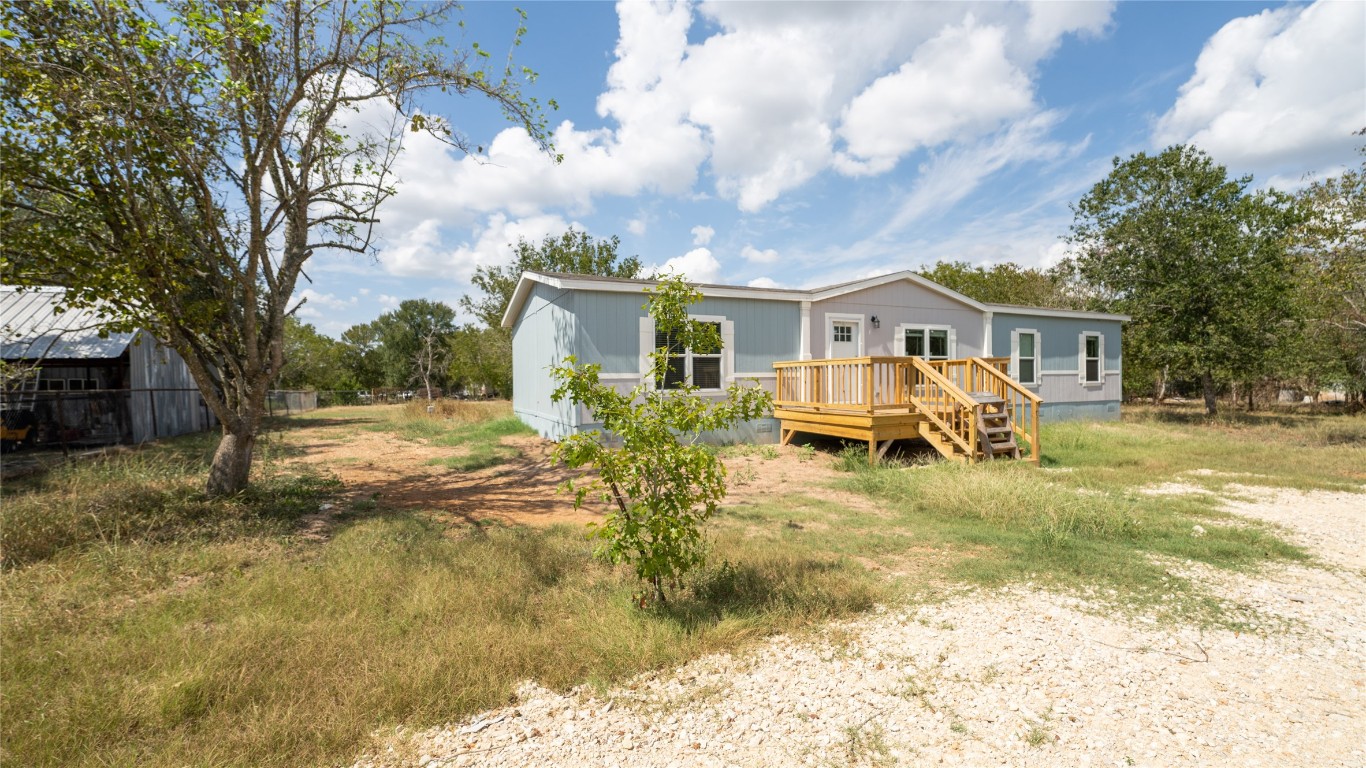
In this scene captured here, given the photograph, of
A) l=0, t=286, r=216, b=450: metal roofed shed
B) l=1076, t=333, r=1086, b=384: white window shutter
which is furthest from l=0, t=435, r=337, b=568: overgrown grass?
l=1076, t=333, r=1086, b=384: white window shutter

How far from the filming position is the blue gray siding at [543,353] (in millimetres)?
10727

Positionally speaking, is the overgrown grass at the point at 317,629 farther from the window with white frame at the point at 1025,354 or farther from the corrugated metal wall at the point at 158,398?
the window with white frame at the point at 1025,354

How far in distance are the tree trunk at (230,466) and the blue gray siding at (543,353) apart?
13.5ft

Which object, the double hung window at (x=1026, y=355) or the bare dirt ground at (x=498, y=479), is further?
the double hung window at (x=1026, y=355)

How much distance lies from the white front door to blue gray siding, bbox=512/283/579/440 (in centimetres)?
597

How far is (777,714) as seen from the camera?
2.55 meters

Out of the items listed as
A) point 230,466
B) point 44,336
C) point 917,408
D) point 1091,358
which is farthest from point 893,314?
point 44,336

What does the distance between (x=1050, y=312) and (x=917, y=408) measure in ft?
28.0

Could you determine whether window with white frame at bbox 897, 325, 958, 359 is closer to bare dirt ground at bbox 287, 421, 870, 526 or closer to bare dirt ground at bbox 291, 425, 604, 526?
bare dirt ground at bbox 287, 421, 870, 526

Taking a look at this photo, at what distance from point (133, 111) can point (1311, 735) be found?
9.07 m

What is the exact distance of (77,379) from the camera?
40.3ft

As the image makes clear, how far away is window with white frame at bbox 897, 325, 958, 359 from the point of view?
13258 mm

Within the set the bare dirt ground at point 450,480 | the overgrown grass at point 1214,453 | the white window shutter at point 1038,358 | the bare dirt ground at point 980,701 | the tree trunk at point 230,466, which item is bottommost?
the bare dirt ground at point 980,701

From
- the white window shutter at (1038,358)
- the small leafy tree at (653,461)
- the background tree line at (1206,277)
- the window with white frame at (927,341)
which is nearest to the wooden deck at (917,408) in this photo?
the window with white frame at (927,341)
